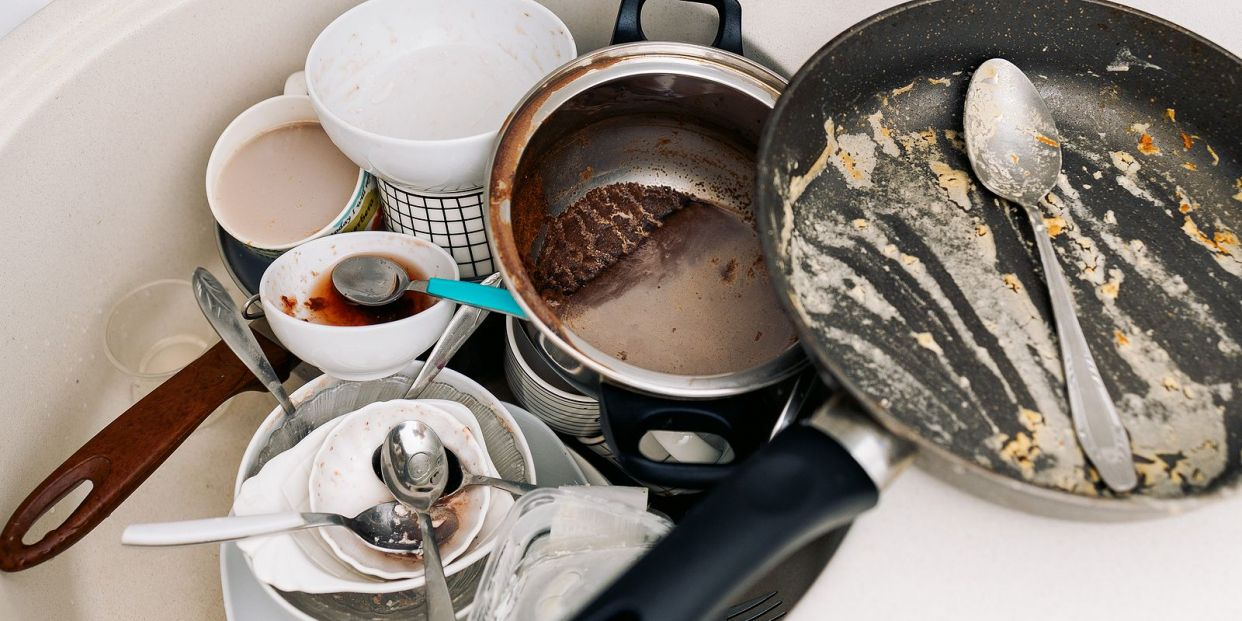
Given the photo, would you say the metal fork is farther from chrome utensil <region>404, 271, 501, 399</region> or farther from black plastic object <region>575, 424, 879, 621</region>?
chrome utensil <region>404, 271, 501, 399</region>

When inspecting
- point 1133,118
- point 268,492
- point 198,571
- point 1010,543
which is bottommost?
point 198,571

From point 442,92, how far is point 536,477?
0.30 meters

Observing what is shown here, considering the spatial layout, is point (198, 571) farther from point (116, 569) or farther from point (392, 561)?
point (392, 561)

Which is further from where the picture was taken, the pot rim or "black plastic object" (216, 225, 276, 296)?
"black plastic object" (216, 225, 276, 296)

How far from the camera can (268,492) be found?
525 millimetres

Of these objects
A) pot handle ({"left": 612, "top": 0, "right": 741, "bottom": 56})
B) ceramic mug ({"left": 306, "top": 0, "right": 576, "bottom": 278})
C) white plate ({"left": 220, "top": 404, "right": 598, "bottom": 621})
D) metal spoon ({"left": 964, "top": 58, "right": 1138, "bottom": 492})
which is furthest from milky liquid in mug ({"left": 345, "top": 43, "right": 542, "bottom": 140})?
metal spoon ({"left": 964, "top": 58, "right": 1138, "bottom": 492})

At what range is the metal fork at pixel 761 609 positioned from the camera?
18.7 inches

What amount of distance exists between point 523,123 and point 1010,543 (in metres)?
0.36

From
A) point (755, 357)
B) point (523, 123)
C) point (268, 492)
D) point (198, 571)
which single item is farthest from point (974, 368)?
point (198, 571)

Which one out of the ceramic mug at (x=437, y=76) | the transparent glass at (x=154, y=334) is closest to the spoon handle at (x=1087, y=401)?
the ceramic mug at (x=437, y=76)

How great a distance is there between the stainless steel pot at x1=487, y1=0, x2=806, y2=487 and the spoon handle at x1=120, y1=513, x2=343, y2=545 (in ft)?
0.57

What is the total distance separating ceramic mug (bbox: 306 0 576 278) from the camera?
60 cm

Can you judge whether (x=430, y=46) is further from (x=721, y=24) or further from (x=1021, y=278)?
(x=1021, y=278)

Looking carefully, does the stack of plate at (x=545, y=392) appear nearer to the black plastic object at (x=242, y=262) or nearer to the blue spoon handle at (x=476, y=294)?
the blue spoon handle at (x=476, y=294)
